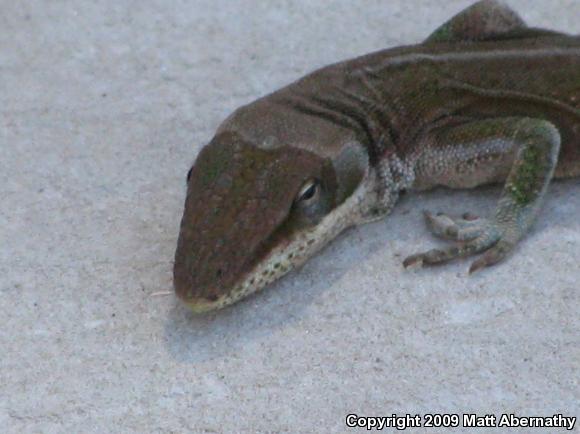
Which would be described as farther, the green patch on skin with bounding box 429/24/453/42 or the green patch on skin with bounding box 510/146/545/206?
the green patch on skin with bounding box 429/24/453/42

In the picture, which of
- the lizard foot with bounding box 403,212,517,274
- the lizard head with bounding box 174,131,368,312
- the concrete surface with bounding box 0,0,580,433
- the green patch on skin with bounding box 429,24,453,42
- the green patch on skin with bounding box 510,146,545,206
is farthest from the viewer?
the green patch on skin with bounding box 429,24,453,42

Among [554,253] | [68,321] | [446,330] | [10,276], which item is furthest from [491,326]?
[10,276]

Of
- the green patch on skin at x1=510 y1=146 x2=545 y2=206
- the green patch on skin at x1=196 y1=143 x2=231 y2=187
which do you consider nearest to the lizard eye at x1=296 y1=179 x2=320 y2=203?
the green patch on skin at x1=196 y1=143 x2=231 y2=187

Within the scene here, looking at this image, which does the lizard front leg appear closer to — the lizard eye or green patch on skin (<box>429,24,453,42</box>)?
the lizard eye

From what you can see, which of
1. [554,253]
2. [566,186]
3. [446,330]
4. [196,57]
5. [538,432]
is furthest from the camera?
[196,57]

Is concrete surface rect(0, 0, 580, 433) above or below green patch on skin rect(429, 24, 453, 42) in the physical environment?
below

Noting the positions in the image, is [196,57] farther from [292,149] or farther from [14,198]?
[292,149]

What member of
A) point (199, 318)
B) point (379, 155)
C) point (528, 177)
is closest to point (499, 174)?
point (528, 177)
